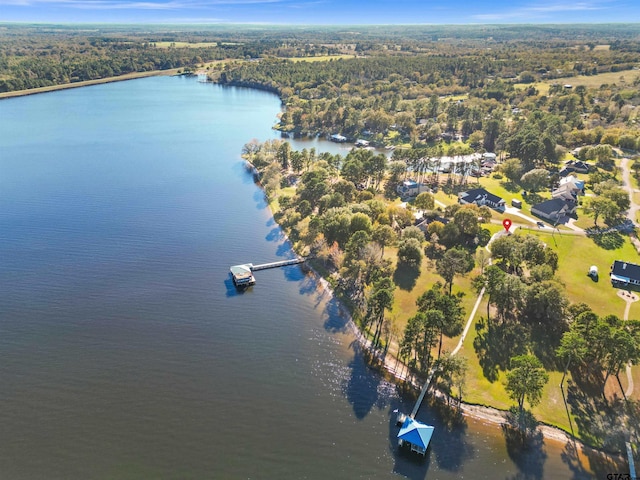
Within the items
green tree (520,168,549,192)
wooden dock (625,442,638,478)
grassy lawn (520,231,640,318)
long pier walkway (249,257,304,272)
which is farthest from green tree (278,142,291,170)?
wooden dock (625,442,638,478)

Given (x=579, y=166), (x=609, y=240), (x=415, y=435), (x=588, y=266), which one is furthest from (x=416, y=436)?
(x=579, y=166)

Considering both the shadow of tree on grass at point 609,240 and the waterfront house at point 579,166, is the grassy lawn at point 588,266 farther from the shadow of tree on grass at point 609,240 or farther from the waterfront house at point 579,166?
the waterfront house at point 579,166

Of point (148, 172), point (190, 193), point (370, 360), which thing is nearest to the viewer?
point (370, 360)

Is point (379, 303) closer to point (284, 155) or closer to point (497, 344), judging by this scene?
point (497, 344)

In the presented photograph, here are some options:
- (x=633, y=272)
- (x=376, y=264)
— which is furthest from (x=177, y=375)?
(x=633, y=272)

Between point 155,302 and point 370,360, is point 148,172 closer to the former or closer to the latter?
point 155,302

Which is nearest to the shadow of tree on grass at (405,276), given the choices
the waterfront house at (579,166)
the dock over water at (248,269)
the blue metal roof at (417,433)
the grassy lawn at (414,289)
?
the grassy lawn at (414,289)
